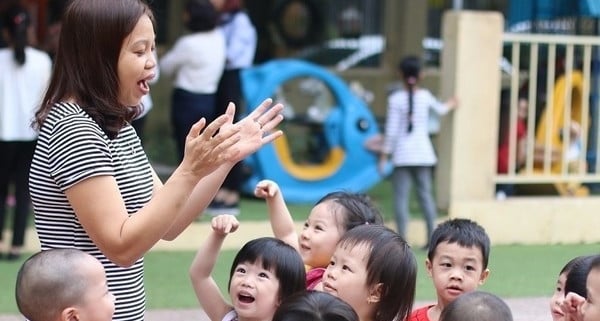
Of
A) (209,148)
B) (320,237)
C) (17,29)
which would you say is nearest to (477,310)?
(209,148)

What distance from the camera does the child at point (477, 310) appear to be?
320cm

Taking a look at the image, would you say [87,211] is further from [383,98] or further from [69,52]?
[383,98]

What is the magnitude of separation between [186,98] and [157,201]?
5516 mm

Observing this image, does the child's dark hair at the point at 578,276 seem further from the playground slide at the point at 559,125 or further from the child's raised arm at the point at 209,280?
the playground slide at the point at 559,125

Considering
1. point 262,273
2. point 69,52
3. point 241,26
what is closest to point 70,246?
point 69,52

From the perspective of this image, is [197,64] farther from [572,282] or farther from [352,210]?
[572,282]

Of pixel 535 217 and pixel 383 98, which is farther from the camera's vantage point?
pixel 383 98

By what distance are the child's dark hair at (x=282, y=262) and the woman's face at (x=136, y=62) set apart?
870 millimetres

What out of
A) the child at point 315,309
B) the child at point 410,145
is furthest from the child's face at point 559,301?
the child at point 410,145

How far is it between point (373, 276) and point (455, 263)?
0.62 meters

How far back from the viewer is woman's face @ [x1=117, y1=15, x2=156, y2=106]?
9.85ft

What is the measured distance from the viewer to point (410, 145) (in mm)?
8133

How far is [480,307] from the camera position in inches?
127

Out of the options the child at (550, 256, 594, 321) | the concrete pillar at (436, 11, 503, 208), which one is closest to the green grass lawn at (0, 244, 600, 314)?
the concrete pillar at (436, 11, 503, 208)
